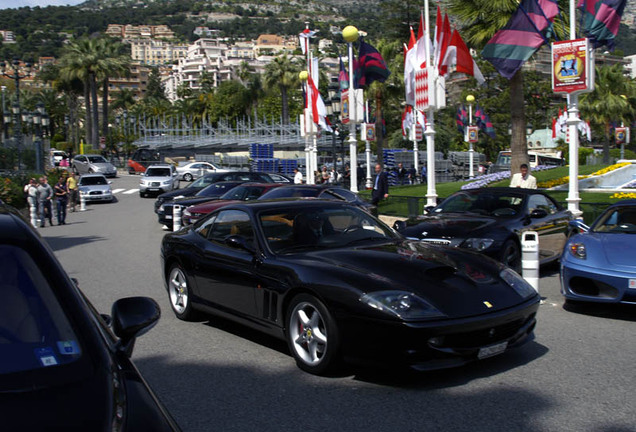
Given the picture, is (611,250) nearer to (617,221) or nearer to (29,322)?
(617,221)

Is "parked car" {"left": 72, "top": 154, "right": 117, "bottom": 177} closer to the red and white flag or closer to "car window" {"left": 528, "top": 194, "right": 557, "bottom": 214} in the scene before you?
the red and white flag

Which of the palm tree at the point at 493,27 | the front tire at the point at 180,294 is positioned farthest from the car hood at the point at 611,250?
the palm tree at the point at 493,27

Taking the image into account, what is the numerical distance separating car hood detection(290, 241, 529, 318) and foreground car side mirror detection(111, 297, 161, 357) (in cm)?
235

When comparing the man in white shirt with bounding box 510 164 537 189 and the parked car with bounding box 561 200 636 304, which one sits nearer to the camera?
the parked car with bounding box 561 200 636 304

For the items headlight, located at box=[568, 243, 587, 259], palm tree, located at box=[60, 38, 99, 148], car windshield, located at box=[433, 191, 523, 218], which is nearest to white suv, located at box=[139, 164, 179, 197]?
car windshield, located at box=[433, 191, 523, 218]

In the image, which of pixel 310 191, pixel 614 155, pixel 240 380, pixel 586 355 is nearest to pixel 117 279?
pixel 310 191

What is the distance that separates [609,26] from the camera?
14492mm

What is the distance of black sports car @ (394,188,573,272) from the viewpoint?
962 centimetres

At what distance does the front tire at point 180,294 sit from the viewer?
25.4 ft

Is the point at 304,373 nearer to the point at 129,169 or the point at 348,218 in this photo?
the point at 348,218

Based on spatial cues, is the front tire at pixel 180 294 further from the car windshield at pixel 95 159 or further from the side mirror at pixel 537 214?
the car windshield at pixel 95 159

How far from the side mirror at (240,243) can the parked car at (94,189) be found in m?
27.2

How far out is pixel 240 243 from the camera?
6637 mm

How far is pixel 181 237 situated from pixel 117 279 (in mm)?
3792
